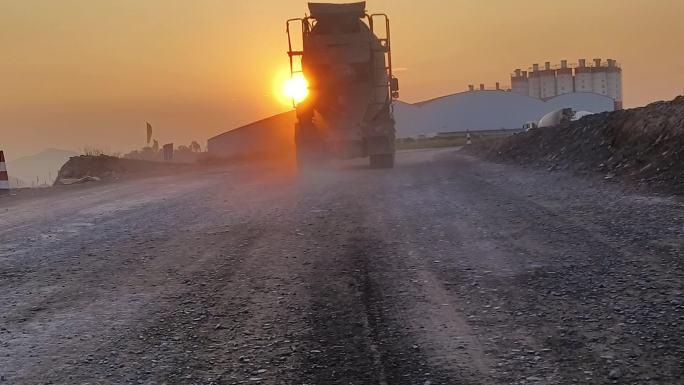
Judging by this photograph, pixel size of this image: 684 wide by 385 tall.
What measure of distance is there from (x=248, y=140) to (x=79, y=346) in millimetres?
60337

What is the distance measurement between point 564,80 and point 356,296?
93093mm

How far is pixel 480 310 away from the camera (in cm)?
384

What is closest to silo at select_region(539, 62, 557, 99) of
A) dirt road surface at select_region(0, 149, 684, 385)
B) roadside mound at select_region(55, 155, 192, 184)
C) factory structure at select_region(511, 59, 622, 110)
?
factory structure at select_region(511, 59, 622, 110)

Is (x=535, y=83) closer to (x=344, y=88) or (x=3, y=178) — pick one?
(x=344, y=88)

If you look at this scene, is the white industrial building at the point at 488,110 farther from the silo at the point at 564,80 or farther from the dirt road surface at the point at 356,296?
the dirt road surface at the point at 356,296

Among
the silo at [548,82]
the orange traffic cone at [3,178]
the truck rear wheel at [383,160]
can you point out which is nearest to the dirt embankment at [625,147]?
the truck rear wheel at [383,160]

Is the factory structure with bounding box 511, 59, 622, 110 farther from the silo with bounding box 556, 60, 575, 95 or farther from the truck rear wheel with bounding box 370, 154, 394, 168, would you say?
the truck rear wheel with bounding box 370, 154, 394, 168

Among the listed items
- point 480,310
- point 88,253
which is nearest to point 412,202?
point 88,253

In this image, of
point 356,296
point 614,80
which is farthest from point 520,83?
point 356,296

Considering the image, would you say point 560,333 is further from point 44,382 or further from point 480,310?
point 44,382

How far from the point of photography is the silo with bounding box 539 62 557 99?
89.6 meters

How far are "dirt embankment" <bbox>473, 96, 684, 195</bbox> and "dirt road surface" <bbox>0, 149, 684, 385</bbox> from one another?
184cm

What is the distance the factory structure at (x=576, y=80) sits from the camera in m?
88.1

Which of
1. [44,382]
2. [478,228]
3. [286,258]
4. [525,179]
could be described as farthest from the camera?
[525,179]
